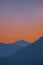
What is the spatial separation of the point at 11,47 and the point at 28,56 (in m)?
0.26

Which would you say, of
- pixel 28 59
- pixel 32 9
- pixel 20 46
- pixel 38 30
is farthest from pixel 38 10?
pixel 28 59

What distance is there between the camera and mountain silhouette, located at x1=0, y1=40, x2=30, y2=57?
169 centimetres

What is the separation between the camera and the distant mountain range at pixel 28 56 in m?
1.68

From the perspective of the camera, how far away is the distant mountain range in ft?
5.52

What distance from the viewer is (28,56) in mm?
1709

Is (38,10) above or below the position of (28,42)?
above

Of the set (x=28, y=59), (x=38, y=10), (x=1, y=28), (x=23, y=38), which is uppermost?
(x=38, y=10)

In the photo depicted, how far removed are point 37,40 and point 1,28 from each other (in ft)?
1.70

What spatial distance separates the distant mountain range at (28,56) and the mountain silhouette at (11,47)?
1.5 inches

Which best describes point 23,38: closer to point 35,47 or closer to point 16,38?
point 16,38

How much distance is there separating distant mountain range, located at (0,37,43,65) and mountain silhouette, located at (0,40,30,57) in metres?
0.04

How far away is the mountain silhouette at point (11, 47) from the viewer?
169 centimetres

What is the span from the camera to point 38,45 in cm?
172

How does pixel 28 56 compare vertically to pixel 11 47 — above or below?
below
